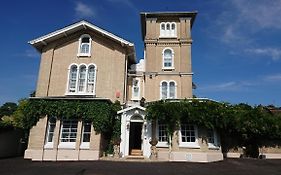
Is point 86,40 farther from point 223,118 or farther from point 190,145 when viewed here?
point 223,118

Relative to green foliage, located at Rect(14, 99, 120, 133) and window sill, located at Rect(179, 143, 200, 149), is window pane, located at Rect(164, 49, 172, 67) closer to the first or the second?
green foliage, located at Rect(14, 99, 120, 133)

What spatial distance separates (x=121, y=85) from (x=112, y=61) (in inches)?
95.4

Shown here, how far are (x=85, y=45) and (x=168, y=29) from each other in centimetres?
841

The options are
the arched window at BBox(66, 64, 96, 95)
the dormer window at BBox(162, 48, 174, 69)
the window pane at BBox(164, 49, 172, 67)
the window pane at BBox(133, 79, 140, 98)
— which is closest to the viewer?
the arched window at BBox(66, 64, 96, 95)

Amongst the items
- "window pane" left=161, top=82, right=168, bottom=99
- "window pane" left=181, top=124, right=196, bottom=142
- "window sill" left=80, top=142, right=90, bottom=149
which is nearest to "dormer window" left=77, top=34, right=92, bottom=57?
"window pane" left=161, top=82, right=168, bottom=99

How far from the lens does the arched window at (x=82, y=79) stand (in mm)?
20703

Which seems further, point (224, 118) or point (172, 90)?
point (172, 90)

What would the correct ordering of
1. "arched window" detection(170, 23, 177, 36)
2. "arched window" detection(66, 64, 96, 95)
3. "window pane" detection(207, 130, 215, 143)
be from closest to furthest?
1. "window pane" detection(207, 130, 215, 143)
2. "arched window" detection(66, 64, 96, 95)
3. "arched window" detection(170, 23, 177, 36)

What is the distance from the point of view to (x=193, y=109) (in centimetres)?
1709

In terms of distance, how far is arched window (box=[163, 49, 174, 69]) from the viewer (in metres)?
22.7

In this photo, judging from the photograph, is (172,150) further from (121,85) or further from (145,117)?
(121,85)

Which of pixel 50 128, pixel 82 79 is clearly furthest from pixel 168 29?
pixel 50 128

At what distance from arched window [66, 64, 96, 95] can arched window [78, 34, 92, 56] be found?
135cm

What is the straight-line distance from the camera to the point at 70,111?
17.6 meters
